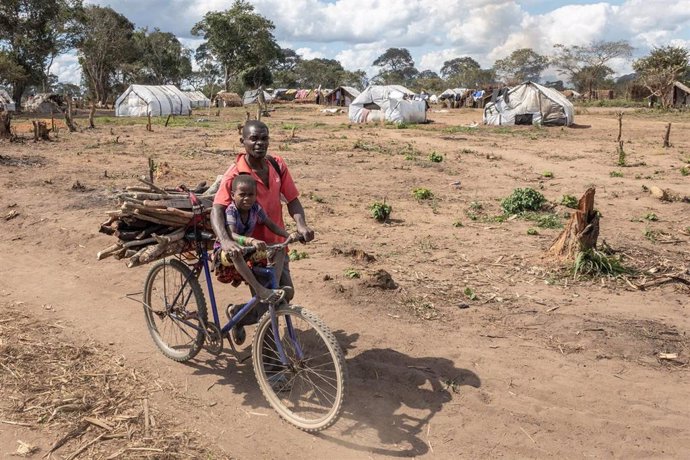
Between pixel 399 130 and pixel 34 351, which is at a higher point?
pixel 399 130

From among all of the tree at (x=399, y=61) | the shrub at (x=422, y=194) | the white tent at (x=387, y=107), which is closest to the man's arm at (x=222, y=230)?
the shrub at (x=422, y=194)

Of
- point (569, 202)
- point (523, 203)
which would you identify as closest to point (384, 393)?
point (523, 203)

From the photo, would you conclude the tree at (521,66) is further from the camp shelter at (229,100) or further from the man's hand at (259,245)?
the man's hand at (259,245)

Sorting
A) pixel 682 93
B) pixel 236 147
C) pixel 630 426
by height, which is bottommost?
pixel 630 426

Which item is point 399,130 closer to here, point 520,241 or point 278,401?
point 520,241

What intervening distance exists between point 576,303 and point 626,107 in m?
41.3

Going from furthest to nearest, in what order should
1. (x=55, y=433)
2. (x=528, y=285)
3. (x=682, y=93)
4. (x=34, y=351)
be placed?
(x=682, y=93) < (x=528, y=285) < (x=34, y=351) < (x=55, y=433)

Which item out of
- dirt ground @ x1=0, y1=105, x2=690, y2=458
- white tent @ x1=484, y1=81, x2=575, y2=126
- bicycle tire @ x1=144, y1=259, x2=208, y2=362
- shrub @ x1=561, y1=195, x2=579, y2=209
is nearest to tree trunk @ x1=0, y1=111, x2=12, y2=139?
dirt ground @ x1=0, y1=105, x2=690, y2=458

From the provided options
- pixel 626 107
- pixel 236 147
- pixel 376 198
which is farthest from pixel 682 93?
pixel 376 198

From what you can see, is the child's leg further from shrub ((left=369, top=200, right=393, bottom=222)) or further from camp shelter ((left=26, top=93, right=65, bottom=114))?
camp shelter ((left=26, top=93, right=65, bottom=114))

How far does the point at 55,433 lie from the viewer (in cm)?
339

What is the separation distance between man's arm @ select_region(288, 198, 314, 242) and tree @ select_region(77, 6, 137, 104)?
148 feet

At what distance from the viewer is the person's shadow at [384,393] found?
3.42 metres

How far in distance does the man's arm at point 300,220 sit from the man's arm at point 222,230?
0.43m
